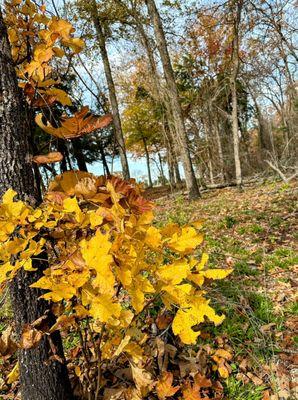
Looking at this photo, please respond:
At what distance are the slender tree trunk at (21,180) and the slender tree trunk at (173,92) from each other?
842 cm

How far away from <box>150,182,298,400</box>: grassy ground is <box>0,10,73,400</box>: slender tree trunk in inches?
32.8

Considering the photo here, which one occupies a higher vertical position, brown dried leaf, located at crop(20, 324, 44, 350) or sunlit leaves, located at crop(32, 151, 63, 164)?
sunlit leaves, located at crop(32, 151, 63, 164)

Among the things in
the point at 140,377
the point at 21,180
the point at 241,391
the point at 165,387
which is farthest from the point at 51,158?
the point at 241,391

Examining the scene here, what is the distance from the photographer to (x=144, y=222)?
0.98 m

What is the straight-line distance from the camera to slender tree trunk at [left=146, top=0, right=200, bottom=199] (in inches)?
374

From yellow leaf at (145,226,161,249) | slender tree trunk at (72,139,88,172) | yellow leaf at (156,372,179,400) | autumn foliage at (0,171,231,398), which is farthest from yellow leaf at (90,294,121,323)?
yellow leaf at (156,372,179,400)

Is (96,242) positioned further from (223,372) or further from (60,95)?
(223,372)

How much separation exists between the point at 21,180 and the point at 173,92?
8777mm

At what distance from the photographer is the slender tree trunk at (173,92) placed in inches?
374

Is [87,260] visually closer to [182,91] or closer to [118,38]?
[118,38]

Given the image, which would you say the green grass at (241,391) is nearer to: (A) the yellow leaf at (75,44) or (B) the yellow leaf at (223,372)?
(B) the yellow leaf at (223,372)

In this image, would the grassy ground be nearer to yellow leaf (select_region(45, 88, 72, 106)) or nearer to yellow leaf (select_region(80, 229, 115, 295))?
yellow leaf (select_region(80, 229, 115, 295))

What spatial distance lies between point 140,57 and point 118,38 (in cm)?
106

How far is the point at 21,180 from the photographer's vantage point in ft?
4.78
